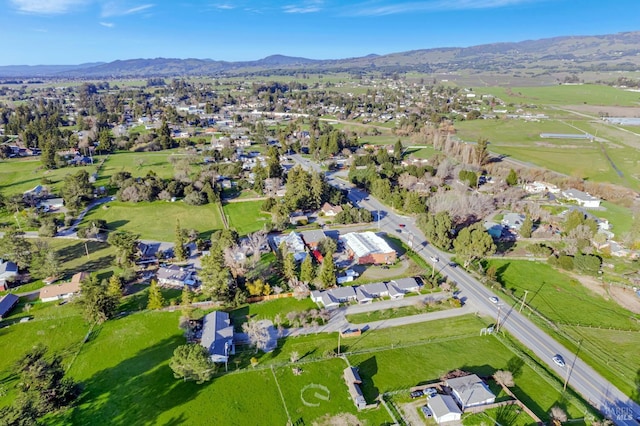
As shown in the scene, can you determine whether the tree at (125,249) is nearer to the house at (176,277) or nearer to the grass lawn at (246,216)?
the house at (176,277)

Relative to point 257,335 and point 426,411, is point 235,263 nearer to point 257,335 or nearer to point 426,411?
point 257,335

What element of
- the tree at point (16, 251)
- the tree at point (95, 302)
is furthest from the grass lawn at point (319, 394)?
the tree at point (16, 251)

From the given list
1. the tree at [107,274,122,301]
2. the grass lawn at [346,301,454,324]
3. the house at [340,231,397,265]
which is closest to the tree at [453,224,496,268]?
the house at [340,231,397,265]

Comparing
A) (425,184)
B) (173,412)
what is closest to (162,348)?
(173,412)

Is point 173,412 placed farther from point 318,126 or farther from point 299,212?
point 318,126

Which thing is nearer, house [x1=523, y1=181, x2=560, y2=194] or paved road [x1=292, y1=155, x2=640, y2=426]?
paved road [x1=292, y1=155, x2=640, y2=426]

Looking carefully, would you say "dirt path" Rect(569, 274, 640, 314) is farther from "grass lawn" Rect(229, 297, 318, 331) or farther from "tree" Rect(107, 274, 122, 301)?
"tree" Rect(107, 274, 122, 301)
